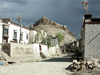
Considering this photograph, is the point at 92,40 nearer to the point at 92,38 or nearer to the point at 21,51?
the point at 92,38

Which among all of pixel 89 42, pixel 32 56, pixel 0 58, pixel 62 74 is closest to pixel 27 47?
pixel 32 56

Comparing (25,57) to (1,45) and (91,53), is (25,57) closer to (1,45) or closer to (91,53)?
(1,45)

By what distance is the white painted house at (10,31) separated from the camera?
28.4 metres

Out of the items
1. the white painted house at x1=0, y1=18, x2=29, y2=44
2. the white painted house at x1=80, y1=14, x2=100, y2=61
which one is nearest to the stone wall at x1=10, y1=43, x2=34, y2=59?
the white painted house at x1=0, y1=18, x2=29, y2=44

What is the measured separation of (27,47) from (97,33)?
1404cm

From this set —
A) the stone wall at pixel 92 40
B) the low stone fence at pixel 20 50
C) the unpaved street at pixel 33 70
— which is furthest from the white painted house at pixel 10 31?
the stone wall at pixel 92 40

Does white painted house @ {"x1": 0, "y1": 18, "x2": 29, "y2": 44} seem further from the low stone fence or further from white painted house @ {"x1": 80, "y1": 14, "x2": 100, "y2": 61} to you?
white painted house @ {"x1": 80, "y1": 14, "x2": 100, "y2": 61}

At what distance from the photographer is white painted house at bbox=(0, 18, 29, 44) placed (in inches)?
1119

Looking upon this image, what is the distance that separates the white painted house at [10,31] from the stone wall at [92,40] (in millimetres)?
17316

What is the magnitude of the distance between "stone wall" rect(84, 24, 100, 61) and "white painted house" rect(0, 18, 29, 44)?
56.8 ft

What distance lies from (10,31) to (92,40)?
1921 centimetres

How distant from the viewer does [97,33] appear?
18344 millimetres

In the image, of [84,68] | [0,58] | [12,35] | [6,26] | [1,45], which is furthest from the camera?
[12,35]

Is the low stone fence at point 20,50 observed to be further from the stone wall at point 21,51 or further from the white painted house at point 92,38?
Answer: the white painted house at point 92,38
